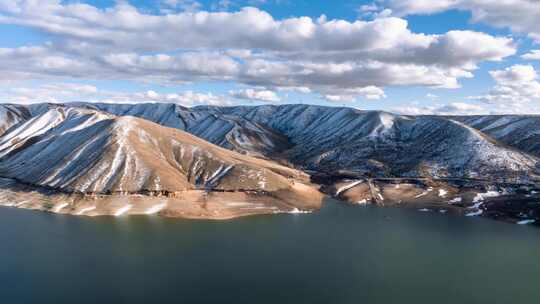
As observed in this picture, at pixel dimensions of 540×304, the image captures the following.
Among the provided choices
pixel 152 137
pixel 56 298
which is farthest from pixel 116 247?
pixel 152 137

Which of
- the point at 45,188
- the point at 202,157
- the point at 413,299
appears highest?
the point at 202,157

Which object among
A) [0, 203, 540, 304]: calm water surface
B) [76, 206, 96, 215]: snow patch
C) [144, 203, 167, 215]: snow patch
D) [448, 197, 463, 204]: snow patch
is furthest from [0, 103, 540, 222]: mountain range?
[0, 203, 540, 304]: calm water surface

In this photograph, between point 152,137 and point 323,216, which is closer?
point 323,216

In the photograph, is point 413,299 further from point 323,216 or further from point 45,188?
point 45,188

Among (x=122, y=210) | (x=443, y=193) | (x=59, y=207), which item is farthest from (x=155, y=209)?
(x=443, y=193)

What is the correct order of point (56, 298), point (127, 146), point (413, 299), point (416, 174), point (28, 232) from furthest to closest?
point (416, 174) < point (127, 146) < point (28, 232) < point (413, 299) < point (56, 298)

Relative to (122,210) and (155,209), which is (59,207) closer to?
(122,210)

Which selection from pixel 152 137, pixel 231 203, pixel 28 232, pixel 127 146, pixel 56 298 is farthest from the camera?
pixel 152 137
